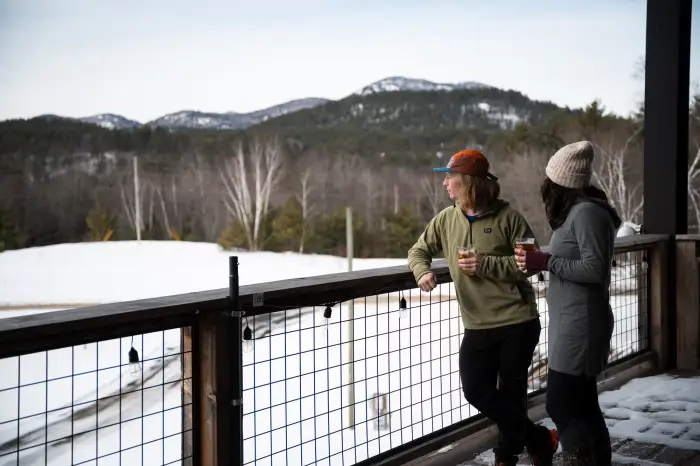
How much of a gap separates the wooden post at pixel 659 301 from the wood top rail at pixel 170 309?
2.04m

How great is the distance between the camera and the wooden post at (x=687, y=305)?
4145 millimetres

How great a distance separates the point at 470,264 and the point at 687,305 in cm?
257

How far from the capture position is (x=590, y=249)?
6.48 ft

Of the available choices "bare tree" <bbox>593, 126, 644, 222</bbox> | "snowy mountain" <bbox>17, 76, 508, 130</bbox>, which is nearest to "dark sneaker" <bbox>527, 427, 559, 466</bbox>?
"bare tree" <bbox>593, 126, 644, 222</bbox>

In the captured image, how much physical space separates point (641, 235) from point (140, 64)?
4009cm

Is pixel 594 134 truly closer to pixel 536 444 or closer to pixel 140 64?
pixel 140 64

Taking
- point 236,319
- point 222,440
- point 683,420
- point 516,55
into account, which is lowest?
point 683,420

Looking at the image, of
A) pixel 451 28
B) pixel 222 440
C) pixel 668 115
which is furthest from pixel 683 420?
pixel 451 28

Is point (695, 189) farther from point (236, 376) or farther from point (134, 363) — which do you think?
point (134, 363)

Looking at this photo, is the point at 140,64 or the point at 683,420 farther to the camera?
the point at 140,64

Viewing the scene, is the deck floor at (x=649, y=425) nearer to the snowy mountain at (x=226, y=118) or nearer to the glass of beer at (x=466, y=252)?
the glass of beer at (x=466, y=252)

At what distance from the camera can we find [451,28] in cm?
3738

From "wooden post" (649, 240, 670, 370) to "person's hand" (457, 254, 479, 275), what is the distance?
2.39 metres

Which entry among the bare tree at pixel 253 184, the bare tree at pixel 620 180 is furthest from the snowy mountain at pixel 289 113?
the bare tree at pixel 620 180
